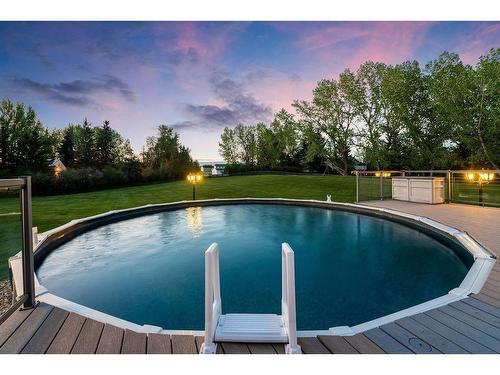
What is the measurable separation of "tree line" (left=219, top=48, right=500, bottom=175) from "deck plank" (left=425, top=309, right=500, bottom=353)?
19.4 meters

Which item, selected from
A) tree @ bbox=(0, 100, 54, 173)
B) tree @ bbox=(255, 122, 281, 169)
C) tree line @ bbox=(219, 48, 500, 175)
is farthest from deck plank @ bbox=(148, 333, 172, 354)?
tree @ bbox=(255, 122, 281, 169)

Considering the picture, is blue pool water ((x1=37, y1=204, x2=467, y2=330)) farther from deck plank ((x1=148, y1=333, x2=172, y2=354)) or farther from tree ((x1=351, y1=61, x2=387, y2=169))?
tree ((x1=351, y1=61, x2=387, y2=169))

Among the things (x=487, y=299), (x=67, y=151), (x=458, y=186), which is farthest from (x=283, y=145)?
(x=487, y=299)

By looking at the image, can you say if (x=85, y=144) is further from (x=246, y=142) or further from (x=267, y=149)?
(x=267, y=149)

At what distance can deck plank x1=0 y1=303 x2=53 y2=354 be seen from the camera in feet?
7.12

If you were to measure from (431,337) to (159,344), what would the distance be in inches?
91.4

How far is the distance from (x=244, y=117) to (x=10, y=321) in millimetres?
33265

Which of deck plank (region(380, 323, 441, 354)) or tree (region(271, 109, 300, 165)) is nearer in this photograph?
deck plank (region(380, 323, 441, 354))

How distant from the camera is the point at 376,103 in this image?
23.5 m

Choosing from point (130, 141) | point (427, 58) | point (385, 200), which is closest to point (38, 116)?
point (130, 141)

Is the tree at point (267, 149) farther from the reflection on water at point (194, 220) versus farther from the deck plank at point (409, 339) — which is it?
the deck plank at point (409, 339)

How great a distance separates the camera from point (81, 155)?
36.2 m

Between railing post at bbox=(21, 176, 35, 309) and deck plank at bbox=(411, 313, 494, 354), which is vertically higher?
railing post at bbox=(21, 176, 35, 309)
